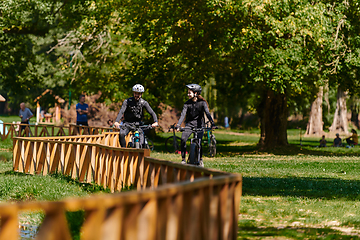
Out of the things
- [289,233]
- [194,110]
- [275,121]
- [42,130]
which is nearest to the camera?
[289,233]

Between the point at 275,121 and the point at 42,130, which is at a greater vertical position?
the point at 275,121

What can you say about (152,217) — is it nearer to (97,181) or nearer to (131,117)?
(97,181)

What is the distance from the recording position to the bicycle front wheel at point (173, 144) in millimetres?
23311

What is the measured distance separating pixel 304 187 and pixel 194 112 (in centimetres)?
281

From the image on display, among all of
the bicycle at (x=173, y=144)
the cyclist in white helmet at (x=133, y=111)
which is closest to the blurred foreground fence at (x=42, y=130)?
the bicycle at (x=173, y=144)

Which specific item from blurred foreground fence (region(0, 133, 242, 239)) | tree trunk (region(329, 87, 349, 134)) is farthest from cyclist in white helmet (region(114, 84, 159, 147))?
tree trunk (region(329, 87, 349, 134))

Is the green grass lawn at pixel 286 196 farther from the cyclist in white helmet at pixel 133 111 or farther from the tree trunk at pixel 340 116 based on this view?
the tree trunk at pixel 340 116

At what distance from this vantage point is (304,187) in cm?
1177

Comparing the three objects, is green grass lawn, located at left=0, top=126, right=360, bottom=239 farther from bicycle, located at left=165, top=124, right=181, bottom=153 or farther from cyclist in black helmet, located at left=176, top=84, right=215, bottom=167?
bicycle, located at left=165, top=124, right=181, bottom=153

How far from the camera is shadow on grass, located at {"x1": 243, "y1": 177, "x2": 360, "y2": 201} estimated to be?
1068 cm

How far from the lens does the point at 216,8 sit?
2127 cm

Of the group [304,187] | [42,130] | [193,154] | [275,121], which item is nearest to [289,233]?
[304,187]

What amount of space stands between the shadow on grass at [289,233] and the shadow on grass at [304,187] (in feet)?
10.4

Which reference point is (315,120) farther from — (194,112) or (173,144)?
(194,112)
